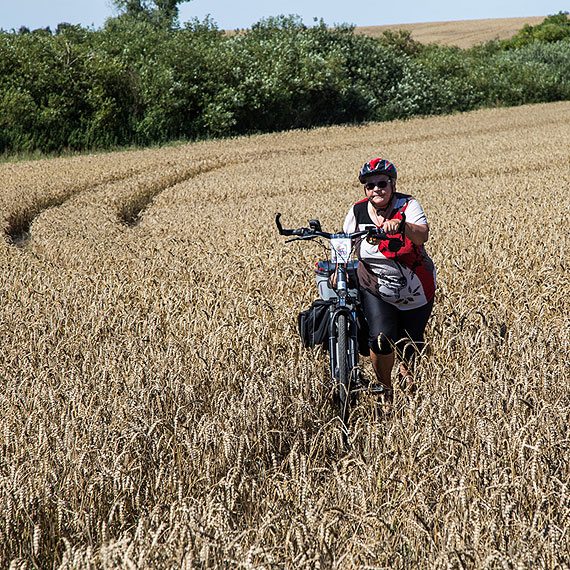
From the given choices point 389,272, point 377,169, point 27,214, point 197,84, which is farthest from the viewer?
point 197,84

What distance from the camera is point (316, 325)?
3703mm

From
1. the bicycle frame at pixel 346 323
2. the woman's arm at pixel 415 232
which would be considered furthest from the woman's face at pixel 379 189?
the bicycle frame at pixel 346 323

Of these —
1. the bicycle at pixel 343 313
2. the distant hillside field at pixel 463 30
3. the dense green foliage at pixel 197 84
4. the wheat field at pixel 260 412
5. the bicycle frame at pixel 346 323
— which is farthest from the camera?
the distant hillside field at pixel 463 30

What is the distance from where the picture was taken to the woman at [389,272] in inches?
140

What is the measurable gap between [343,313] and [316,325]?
1.03ft

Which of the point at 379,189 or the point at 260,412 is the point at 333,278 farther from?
the point at 260,412

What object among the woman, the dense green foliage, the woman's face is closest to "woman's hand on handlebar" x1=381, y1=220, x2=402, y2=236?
the woman

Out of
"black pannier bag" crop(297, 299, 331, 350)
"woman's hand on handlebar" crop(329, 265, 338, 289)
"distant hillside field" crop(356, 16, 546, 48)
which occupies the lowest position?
"black pannier bag" crop(297, 299, 331, 350)

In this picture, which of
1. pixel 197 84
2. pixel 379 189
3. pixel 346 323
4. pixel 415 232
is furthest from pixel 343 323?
pixel 197 84

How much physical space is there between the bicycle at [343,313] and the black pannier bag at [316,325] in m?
A: 0.06

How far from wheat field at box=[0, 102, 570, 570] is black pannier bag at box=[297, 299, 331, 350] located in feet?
0.44

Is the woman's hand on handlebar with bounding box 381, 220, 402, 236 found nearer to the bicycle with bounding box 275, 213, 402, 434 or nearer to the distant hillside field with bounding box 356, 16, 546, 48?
the bicycle with bounding box 275, 213, 402, 434

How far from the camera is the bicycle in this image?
330 cm

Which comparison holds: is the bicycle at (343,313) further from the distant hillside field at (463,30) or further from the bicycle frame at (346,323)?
the distant hillside field at (463,30)
